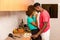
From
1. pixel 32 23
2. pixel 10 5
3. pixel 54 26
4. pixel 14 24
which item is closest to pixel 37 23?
pixel 32 23

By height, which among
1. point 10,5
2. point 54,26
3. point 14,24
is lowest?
point 54,26

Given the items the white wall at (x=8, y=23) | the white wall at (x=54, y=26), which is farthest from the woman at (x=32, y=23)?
the white wall at (x=54, y=26)

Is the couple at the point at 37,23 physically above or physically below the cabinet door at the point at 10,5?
below

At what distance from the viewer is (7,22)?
3.11 m

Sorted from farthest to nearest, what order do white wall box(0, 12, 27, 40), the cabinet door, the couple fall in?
the couple, white wall box(0, 12, 27, 40), the cabinet door

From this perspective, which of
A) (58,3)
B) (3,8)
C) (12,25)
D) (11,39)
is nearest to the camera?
(3,8)

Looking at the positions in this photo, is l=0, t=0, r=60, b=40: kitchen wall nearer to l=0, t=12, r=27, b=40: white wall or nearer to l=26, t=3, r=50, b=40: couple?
l=0, t=12, r=27, b=40: white wall

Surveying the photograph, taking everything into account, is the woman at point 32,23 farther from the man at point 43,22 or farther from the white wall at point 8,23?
the white wall at point 8,23

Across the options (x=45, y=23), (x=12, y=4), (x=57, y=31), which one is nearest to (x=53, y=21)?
(x=57, y=31)

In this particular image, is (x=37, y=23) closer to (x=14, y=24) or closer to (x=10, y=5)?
(x=14, y=24)

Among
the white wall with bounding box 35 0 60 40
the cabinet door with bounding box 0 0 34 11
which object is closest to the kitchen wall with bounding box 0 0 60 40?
the white wall with bounding box 35 0 60 40

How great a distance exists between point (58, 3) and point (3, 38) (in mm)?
2008

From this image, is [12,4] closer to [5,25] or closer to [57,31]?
[5,25]

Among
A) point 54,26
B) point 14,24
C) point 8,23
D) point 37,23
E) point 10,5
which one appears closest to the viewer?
point 10,5
